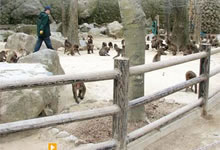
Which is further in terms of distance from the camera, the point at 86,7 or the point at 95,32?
the point at 86,7

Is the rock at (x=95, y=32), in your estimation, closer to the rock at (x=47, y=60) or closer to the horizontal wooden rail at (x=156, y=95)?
the rock at (x=47, y=60)

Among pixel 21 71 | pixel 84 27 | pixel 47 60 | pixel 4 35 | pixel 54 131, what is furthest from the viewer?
pixel 84 27

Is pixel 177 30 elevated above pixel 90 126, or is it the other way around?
pixel 177 30

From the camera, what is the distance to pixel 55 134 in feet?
16.6

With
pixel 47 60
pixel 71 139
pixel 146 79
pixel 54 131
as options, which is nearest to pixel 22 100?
pixel 54 131

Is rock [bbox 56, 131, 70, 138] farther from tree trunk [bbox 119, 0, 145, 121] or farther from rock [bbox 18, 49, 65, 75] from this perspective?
rock [bbox 18, 49, 65, 75]

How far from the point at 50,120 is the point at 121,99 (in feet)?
2.69

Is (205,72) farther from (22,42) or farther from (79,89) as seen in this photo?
(22,42)

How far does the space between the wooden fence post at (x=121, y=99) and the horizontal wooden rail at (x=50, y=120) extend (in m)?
0.08

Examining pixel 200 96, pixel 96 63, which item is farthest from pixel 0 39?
pixel 200 96

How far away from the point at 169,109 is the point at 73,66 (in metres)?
5.06

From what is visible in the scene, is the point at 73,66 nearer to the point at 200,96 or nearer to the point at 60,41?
the point at 60,41

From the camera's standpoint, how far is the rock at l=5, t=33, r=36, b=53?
550 inches

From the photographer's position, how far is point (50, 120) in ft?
9.57
